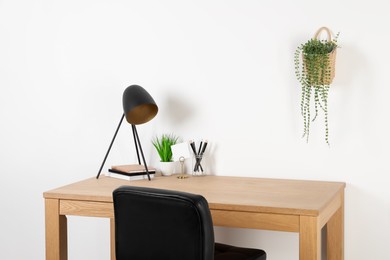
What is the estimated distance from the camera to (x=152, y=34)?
3.34 m

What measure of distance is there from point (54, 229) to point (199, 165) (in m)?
0.79

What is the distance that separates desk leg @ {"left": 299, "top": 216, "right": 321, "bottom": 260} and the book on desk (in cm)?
98

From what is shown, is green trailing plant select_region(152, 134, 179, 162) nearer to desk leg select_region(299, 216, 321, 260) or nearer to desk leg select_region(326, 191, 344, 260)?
desk leg select_region(326, 191, 344, 260)

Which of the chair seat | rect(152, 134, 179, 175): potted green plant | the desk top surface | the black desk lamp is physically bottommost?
the chair seat

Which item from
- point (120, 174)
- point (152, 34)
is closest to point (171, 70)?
point (152, 34)

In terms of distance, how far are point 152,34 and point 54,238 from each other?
1.18 meters

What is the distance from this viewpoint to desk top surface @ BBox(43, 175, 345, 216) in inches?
98.0

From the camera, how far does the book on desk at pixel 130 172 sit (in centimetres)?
309

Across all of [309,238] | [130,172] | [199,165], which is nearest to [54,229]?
[130,172]

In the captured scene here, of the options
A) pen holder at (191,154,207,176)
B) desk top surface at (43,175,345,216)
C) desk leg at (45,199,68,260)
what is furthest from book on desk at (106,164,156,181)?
desk leg at (45,199,68,260)

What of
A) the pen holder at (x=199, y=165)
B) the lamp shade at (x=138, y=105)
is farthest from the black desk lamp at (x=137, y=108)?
the pen holder at (x=199, y=165)

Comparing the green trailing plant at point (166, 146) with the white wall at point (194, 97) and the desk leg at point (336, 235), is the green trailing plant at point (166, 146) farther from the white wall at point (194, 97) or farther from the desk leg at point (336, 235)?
the desk leg at point (336, 235)

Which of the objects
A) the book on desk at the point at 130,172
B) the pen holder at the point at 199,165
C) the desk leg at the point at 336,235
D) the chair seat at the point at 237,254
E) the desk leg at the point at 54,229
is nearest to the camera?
the chair seat at the point at 237,254

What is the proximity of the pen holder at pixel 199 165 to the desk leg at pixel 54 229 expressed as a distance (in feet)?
2.35
